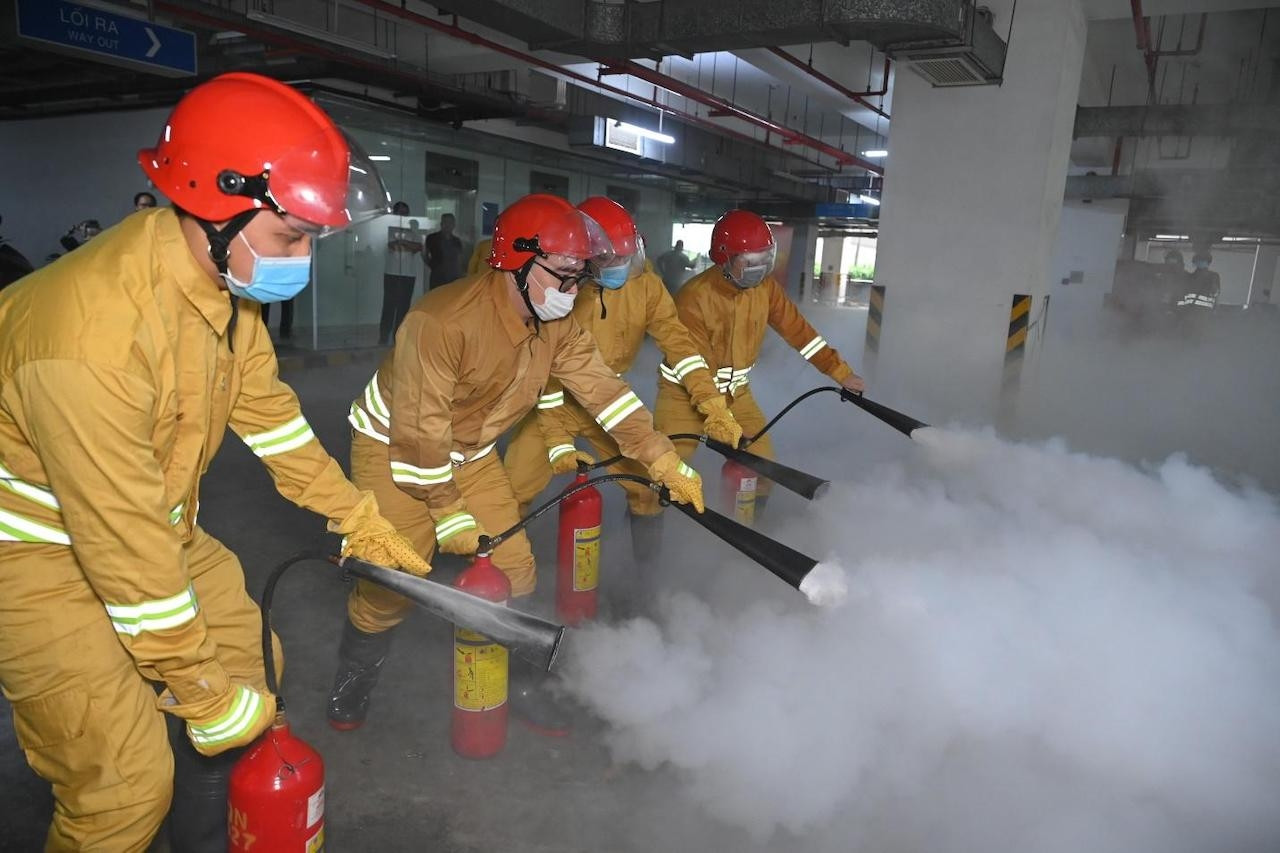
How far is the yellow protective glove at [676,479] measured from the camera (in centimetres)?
294

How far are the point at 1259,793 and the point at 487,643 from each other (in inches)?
85.7

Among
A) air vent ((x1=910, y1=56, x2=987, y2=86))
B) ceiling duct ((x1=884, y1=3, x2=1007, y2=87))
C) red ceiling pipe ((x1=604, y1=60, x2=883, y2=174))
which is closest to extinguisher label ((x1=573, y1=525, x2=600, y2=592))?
ceiling duct ((x1=884, y1=3, x2=1007, y2=87))

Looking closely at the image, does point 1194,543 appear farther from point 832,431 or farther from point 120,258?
point 120,258

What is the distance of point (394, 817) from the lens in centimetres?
236

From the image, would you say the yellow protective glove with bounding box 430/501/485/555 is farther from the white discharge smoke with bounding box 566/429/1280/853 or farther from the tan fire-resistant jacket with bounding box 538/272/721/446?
the tan fire-resistant jacket with bounding box 538/272/721/446

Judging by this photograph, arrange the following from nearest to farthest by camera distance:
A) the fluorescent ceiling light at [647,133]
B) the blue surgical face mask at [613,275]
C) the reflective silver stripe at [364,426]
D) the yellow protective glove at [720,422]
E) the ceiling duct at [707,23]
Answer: the reflective silver stripe at [364,426]
the blue surgical face mask at [613,275]
the yellow protective glove at [720,422]
the ceiling duct at [707,23]
the fluorescent ceiling light at [647,133]

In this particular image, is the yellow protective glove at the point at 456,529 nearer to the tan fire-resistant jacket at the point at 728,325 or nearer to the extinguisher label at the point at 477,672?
the extinguisher label at the point at 477,672

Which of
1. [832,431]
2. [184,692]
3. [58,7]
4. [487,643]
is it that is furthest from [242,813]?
[58,7]

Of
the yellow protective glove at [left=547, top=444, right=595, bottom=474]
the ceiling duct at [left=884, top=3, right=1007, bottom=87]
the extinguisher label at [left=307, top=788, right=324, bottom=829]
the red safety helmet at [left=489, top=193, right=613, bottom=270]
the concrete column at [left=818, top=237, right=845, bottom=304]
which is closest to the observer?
the extinguisher label at [left=307, top=788, right=324, bottom=829]

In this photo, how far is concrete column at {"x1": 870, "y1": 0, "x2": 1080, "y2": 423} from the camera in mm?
5855

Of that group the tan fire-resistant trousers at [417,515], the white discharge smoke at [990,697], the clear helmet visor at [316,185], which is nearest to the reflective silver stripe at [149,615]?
the clear helmet visor at [316,185]

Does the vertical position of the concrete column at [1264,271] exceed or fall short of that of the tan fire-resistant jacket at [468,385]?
it exceeds it

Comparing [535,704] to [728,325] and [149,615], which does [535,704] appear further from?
[728,325]

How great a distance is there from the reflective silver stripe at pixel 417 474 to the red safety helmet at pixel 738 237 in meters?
2.11
